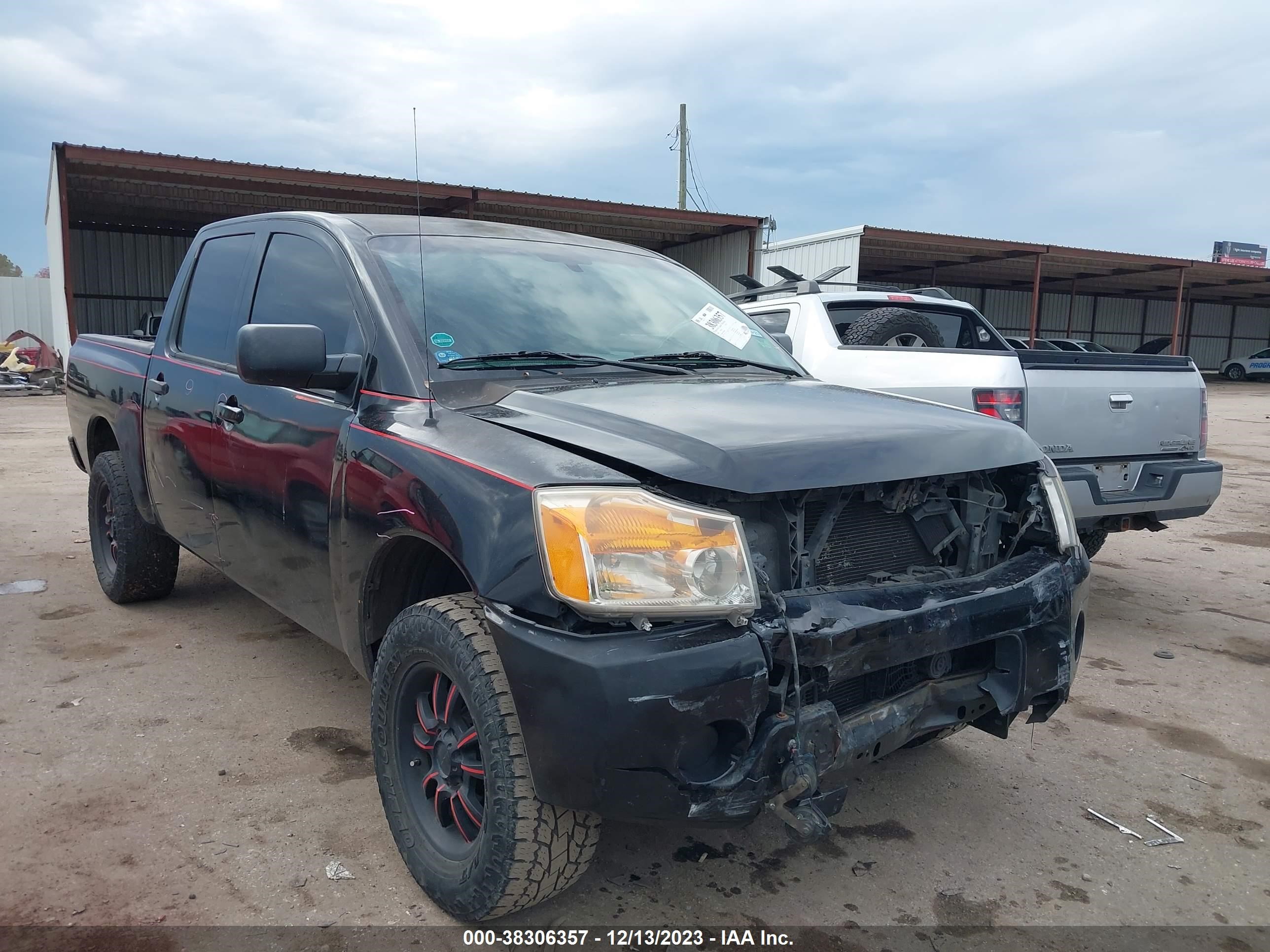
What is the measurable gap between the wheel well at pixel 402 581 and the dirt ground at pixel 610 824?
633 mm

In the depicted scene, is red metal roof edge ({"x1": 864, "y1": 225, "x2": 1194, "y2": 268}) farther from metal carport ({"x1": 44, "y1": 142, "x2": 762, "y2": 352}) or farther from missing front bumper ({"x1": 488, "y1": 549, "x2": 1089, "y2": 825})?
missing front bumper ({"x1": 488, "y1": 549, "x2": 1089, "y2": 825})

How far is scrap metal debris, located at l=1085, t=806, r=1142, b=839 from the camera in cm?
284

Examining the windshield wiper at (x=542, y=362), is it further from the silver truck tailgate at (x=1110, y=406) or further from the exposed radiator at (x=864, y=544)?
the silver truck tailgate at (x=1110, y=406)

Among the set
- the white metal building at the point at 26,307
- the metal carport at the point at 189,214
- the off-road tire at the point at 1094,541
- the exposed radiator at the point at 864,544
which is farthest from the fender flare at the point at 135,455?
the white metal building at the point at 26,307

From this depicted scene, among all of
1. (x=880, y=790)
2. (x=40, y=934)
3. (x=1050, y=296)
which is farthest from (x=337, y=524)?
(x=1050, y=296)

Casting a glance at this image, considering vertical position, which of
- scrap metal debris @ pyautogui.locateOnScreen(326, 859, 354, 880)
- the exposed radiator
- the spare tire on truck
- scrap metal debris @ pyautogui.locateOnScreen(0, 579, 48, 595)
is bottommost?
scrap metal debris @ pyautogui.locateOnScreen(0, 579, 48, 595)

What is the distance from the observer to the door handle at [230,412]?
329 centimetres

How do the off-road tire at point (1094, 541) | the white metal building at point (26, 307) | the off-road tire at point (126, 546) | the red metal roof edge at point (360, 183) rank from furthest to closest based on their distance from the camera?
the white metal building at point (26, 307) → the red metal roof edge at point (360, 183) → the off-road tire at point (1094, 541) → the off-road tire at point (126, 546)

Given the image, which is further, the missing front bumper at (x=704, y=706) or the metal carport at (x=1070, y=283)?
the metal carport at (x=1070, y=283)

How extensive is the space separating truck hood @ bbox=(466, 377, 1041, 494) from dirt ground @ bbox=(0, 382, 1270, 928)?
1123 millimetres

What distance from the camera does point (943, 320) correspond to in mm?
7645

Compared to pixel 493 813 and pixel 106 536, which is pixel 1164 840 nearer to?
pixel 493 813

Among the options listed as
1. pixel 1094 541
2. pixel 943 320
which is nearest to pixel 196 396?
pixel 1094 541

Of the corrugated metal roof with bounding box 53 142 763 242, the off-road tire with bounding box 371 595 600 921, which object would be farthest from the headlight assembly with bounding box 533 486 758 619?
the corrugated metal roof with bounding box 53 142 763 242
